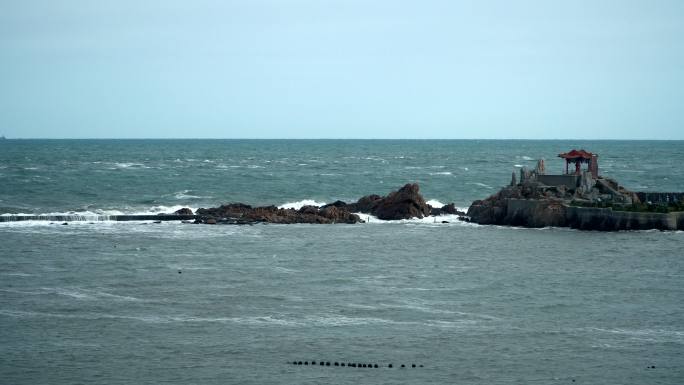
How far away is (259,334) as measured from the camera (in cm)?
3488

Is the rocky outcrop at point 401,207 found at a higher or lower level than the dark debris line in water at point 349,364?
higher

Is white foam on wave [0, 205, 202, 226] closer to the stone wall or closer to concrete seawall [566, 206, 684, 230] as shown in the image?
the stone wall

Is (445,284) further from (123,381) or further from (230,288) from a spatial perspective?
(123,381)

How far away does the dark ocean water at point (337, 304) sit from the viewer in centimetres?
3117

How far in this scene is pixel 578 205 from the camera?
66.4m

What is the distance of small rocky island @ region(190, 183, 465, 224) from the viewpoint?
70312mm

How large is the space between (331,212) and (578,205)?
55.2ft

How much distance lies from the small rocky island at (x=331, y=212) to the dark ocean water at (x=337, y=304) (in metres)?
2.36

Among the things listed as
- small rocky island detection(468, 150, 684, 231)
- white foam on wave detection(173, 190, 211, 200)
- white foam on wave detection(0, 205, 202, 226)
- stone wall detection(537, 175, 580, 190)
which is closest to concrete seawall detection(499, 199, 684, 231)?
small rocky island detection(468, 150, 684, 231)

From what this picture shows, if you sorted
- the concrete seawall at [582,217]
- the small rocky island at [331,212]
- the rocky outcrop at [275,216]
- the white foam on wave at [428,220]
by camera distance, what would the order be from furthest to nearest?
the small rocky island at [331,212] < the rocky outcrop at [275,216] < the white foam on wave at [428,220] < the concrete seawall at [582,217]

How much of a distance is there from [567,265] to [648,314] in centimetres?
1186

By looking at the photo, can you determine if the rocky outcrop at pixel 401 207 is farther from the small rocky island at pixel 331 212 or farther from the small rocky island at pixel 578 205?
the small rocky island at pixel 578 205

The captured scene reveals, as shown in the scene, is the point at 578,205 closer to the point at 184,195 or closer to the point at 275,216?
the point at 275,216

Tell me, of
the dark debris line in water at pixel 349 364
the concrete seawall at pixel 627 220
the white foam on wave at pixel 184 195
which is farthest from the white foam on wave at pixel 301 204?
the dark debris line in water at pixel 349 364
